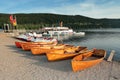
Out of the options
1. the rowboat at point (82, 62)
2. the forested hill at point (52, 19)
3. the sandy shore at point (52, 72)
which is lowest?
the sandy shore at point (52, 72)

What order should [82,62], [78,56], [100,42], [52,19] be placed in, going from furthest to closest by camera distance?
[52,19] < [100,42] < [78,56] < [82,62]

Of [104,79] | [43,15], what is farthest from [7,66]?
[43,15]

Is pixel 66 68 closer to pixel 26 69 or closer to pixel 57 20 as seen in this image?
pixel 26 69

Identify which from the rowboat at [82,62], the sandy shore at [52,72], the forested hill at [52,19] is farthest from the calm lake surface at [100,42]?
the forested hill at [52,19]

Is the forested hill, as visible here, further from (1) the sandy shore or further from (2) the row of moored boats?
(1) the sandy shore

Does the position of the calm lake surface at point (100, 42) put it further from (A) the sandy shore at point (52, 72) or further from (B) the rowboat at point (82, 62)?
(A) the sandy shore at point (52, 72)

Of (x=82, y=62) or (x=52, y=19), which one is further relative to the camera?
(x=52, y=19)

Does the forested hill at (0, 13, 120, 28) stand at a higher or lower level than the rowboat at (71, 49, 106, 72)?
higher

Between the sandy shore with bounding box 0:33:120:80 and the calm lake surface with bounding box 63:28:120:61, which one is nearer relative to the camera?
the sandy shore with bounding box 0:33:120:80

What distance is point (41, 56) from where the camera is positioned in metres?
15.8

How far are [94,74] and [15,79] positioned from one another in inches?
190

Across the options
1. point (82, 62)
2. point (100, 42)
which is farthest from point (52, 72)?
point (100, 42)

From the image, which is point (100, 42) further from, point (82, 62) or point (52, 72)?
point (52, 72)

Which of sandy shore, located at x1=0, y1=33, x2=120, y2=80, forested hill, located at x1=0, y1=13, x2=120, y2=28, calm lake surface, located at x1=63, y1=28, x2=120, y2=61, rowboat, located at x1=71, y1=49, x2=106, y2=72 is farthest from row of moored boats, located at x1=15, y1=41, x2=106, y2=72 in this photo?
forested hill, located at x1=0, y1=13, x2=120, y2=28
